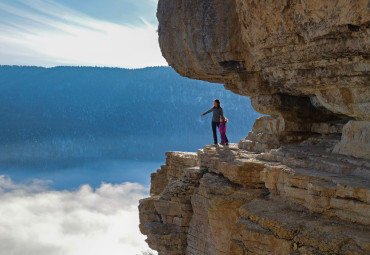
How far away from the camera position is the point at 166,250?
43.5 feet

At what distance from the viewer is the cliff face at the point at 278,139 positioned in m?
7.23

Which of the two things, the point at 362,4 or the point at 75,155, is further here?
the point at 75,155

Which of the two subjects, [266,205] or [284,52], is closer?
[266,205]

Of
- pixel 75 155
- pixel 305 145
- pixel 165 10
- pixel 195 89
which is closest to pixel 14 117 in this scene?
pixel 75 155

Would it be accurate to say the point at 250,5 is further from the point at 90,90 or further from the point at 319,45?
the point at 90,90

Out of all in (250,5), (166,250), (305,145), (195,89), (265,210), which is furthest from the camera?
(195,89)

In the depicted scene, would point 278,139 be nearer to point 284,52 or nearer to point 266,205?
point 284,52

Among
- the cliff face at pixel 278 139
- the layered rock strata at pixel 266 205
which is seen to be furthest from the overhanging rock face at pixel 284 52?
the layered rock strata at pixel 266 205

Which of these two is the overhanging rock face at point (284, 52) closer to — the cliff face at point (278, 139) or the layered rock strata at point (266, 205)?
the cliff face at point (278, 139)

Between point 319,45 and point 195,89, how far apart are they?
197 feet

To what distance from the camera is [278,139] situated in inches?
500

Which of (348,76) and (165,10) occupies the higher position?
(165,10)

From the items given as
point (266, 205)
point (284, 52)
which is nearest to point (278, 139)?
point (284, 52)

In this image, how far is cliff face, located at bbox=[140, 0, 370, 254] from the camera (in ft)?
23.7
